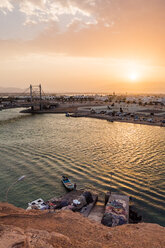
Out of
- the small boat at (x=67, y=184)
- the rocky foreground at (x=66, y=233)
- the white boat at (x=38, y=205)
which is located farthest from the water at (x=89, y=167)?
the rocky foreground at (x=66, y=233)

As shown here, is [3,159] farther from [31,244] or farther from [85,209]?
[31,244]

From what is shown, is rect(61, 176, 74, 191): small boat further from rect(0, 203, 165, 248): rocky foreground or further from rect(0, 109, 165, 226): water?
rect(0, 203, 165, 248): rocky foreground

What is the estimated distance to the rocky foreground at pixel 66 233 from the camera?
10352 millimetres

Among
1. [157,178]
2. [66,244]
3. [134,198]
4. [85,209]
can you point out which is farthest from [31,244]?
[157,178]

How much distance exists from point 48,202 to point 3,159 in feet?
62.5

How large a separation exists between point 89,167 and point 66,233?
17.3 metres

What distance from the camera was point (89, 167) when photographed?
99.5 feet

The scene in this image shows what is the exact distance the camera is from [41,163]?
32219 millimetres

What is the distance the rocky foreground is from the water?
493 cm

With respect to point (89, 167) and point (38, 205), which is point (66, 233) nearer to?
point (38, 205)

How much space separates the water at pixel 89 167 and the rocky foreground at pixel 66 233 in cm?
493

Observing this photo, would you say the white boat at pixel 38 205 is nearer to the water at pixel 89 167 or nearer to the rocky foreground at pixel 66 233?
the rocky foreground at pixel 66 233

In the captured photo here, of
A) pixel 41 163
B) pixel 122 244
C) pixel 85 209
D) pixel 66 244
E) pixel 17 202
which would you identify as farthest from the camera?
pixel 41 163

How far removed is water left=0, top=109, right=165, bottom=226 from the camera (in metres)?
22.7
